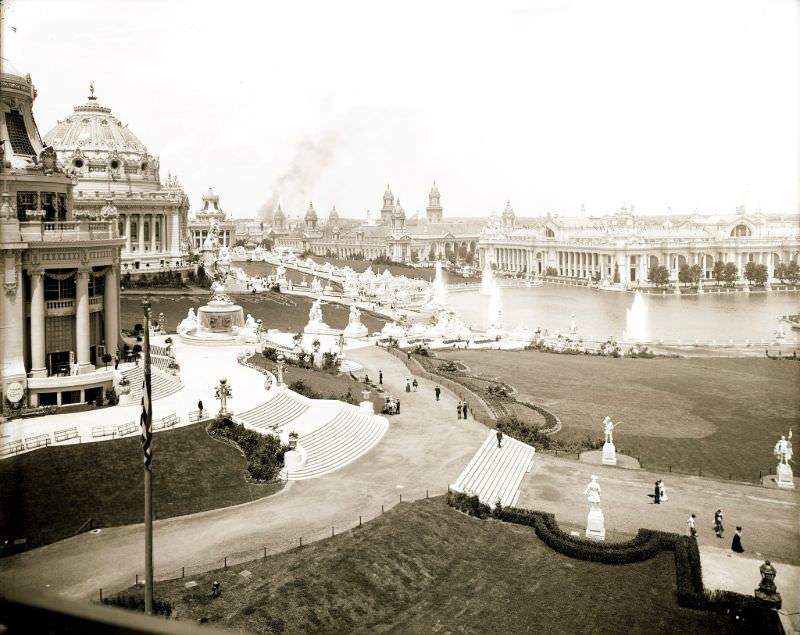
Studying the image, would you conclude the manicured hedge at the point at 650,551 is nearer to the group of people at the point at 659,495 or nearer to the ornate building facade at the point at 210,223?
the group of people at the point at 659,495

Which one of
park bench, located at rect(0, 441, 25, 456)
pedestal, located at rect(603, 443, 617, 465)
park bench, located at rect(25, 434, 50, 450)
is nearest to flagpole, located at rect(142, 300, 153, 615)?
park bench, located at rect(0, 441, 25, 456)

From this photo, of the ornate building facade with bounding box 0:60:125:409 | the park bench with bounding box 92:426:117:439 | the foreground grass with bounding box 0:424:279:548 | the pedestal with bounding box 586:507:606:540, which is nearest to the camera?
the foreground grass with bounding box 0:424:279:548

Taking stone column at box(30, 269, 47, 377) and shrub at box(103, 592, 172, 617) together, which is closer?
shrub at box(103, 592, 172, 617)

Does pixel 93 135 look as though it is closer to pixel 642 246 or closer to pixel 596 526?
pixel 596 526

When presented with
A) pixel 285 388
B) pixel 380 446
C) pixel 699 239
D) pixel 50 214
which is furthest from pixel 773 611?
pixel 699 239

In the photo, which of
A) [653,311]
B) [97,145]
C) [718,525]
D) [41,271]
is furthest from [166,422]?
[653,311]

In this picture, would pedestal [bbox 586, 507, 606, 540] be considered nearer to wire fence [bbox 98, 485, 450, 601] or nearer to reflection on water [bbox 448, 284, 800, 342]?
wire fence [bbox 98, 485, 450, 601]

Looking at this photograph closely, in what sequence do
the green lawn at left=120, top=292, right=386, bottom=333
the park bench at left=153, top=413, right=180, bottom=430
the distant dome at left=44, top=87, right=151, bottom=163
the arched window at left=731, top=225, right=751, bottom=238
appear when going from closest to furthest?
the park bench at left=153, top=413, right=180, bottom=430
the green lawn at left=120, top=292, right=386, bottom=333
the distant dome at left=44, top=87, right=151, bottom=163
the arched window at left=731, top=225, right=751, bottom=238
